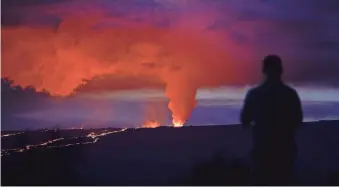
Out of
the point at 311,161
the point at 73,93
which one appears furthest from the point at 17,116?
the point at 311,161

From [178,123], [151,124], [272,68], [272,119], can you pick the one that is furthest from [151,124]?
[272,68]

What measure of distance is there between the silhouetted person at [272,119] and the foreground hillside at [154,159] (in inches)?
32.9

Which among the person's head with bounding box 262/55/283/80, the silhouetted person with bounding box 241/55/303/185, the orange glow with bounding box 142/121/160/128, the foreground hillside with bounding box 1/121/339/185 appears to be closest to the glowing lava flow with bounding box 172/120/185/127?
the foreground hillside with bounding box 1/121/339/185

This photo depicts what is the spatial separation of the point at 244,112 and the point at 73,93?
181 centimetres

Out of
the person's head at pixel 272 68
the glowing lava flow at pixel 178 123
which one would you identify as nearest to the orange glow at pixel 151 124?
the glowing lava flow at pixel 178 123

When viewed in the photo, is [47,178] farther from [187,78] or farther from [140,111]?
[187,78]

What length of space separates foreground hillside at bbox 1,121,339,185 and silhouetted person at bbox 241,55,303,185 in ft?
2.74

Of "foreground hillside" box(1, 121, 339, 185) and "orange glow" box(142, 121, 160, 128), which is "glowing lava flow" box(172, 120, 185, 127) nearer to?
"foreground hillside" box(1, 121, 339, 185)

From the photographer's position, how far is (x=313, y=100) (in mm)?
4691

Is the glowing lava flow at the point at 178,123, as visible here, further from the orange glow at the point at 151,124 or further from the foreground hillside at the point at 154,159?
the orange glow at the point at 151,124

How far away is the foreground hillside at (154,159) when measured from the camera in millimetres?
4180

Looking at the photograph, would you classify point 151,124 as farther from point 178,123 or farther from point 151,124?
point 178,123

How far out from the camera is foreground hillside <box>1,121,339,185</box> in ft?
13.7

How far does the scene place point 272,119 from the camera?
3291mm
